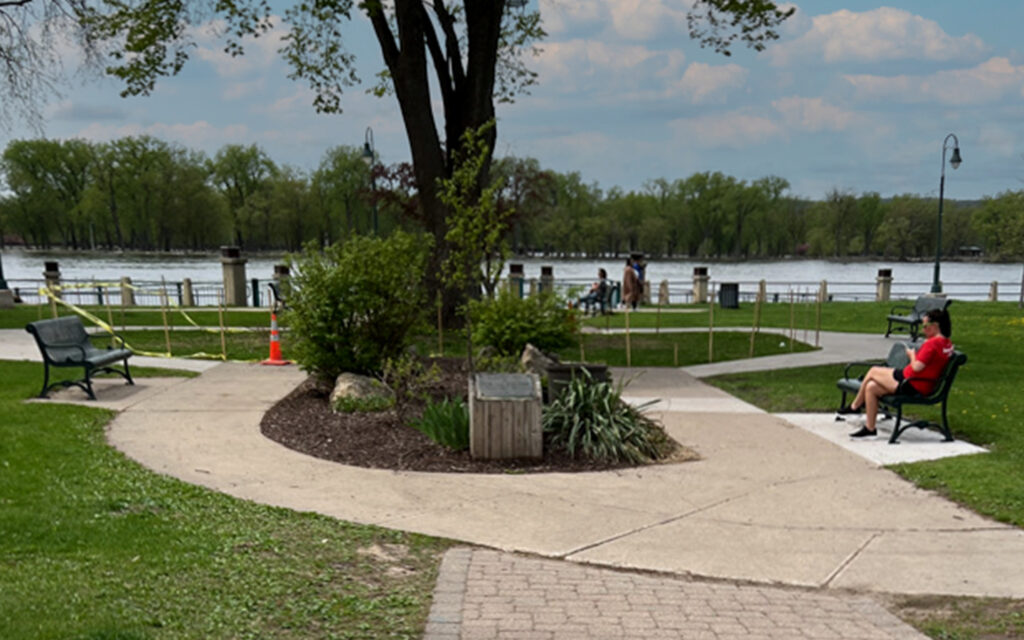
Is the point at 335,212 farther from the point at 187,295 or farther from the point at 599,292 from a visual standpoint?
the point at 599,292

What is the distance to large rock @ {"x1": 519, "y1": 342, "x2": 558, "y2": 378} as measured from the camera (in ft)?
35.7

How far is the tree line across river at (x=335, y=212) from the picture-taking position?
6919cm

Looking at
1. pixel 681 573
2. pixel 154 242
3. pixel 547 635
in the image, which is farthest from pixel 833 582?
pixel 154 242

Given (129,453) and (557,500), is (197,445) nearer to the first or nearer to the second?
(129,453)

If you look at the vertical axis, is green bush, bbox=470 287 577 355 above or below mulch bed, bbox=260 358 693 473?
above

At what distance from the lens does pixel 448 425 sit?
7.93m

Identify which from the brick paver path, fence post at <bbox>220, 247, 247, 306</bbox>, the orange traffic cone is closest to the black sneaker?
the brick paver path

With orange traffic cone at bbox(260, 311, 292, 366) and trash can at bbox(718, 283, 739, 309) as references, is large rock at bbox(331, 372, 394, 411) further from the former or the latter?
trash can at bbox(718, 283, 739, 309)

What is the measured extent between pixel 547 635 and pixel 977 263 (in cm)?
10159

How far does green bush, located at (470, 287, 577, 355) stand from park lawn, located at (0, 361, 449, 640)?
5.91 meters

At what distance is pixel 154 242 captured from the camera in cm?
8406

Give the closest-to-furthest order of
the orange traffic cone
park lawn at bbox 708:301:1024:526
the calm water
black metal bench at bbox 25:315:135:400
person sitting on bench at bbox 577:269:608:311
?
park lawn at bbox 708:301:1024:526 < black metal bench at bbox 25:315:135:400 < the orange traffic cone < person sitting on bench at bbox 577:269:608:311 < the calm water

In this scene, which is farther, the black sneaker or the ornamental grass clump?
the black sneaker

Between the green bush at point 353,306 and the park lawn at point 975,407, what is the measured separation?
5004 millimetres
